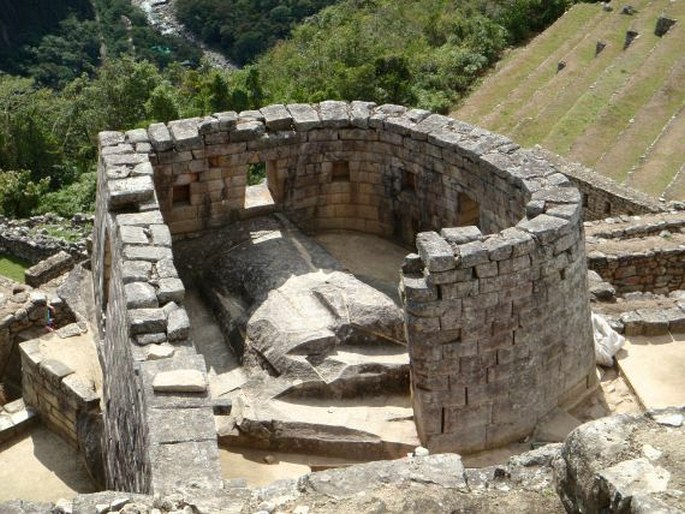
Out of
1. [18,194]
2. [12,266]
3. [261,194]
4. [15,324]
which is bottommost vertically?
[12,266]

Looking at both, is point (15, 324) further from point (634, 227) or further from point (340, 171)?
point (634, 227)

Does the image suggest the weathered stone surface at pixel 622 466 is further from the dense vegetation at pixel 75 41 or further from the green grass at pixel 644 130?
the dense vegetation at pixel 75 41

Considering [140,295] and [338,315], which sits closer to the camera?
[140,295]

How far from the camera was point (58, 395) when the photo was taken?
46.1 ft

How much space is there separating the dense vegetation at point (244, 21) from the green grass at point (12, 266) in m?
50.6

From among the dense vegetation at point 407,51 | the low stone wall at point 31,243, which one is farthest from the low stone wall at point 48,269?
the dense vegetation at point 407,51

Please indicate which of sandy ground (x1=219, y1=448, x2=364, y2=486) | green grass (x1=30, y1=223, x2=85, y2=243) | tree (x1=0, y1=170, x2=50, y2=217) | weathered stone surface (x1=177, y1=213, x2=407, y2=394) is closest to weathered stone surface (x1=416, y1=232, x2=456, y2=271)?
weathered stone surface (x1=177, y1=213, x2=407, y2=394)

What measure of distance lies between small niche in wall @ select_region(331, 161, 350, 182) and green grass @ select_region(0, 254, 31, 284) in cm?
1338

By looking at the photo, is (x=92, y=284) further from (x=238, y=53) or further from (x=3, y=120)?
(x=238, y=53)

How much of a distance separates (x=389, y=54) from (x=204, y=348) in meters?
28.4

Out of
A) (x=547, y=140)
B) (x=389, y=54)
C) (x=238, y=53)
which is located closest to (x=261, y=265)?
(x=547, y=140)

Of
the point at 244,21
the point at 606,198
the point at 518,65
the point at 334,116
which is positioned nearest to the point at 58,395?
the point at 334,116

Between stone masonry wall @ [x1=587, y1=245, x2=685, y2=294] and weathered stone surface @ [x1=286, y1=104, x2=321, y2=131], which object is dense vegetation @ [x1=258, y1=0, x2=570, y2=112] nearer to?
stone masonry wall @ [x1=587, y1=245, x2=685, y2=294]

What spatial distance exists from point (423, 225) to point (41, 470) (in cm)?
614
